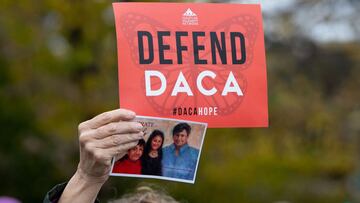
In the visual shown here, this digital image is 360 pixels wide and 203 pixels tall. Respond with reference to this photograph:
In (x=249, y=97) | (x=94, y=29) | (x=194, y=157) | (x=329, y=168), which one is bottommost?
(x=329, y=168)

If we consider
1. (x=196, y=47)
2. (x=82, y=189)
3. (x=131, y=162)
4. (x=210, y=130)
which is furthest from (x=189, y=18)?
(x=210, y=130)

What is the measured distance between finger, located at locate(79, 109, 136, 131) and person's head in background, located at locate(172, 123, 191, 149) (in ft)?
0.52

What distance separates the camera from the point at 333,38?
12102 mm

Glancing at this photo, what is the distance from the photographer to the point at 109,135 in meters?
2.25

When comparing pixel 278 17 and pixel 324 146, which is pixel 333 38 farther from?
pixel 324 146

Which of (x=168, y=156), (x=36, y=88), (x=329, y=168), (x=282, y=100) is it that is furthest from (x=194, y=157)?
(x=329, y=168)

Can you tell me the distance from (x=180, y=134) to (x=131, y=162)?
15 cm

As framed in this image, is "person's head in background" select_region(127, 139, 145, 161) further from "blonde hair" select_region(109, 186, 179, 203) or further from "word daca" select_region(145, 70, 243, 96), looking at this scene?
"blonde hair" select_region(109, 186, 179, 203)

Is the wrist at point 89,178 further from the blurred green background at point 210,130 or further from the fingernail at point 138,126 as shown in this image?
the blurred green background at point 210,130

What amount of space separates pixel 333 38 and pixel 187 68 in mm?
9899

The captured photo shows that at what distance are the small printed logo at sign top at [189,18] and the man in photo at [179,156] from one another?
0.29 meters

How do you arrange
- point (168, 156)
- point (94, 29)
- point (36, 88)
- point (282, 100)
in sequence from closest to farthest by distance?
point (168, 156), point (94, 29), point (36, 88), point (282, 100)

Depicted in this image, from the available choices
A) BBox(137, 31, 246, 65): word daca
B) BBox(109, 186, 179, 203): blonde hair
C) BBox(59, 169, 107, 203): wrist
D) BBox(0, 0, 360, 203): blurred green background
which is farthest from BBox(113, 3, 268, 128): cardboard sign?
BBox(0, 0, 360, 203): blurred green background

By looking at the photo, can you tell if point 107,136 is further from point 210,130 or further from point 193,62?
point 210,130
